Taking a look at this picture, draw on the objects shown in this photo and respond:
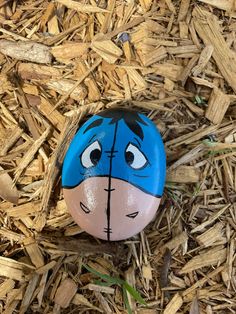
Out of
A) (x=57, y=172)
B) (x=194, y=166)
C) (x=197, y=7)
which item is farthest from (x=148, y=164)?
(x=197, y=7)

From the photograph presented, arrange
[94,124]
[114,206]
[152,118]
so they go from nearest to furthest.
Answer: [114,206]
[94,124]
[152,118]

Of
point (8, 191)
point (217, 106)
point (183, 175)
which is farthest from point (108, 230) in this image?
point (217, 106)

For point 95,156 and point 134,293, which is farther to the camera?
point 134,293

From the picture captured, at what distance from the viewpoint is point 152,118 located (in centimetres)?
210

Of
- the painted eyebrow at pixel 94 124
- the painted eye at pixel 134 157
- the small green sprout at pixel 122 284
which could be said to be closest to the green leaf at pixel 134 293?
the small green sprout at pixel 122 284

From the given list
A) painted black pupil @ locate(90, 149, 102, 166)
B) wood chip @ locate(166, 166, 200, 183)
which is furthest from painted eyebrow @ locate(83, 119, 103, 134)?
wood chip @ locate(166, 166, 200, 183)

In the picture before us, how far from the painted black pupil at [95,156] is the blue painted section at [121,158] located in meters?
0.01

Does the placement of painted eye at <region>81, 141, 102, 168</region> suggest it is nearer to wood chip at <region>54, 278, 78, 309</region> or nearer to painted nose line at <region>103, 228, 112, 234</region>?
painted nose line at <region>103, 228, 112, 234</region>

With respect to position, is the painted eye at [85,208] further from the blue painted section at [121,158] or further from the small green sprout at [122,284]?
the small green sprout at [122,284]

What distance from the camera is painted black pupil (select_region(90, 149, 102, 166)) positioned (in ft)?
6.29

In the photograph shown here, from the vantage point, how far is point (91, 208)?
6.24ft

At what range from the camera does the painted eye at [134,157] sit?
75.0 inches

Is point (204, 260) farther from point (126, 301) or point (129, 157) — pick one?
point (129, 157)

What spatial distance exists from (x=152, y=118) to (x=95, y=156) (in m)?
0.32
